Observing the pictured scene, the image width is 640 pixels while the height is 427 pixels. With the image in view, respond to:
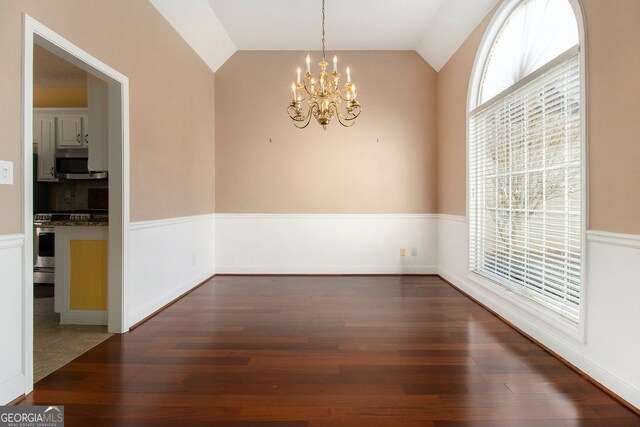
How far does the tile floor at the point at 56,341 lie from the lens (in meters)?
2.43

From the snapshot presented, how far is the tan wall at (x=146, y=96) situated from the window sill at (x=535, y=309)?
11.2 ft

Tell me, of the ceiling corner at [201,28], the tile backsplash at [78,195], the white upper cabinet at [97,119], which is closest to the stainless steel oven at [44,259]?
the tile backsplash at [78,195]

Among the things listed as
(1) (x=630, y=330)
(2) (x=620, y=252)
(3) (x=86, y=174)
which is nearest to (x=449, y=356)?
(1) (x=630, y=330)

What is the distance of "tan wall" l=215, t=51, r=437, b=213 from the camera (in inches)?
211

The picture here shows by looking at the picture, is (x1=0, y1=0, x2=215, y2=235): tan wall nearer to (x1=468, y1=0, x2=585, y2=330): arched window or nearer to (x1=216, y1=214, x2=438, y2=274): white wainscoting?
(x1=216, y1=214, x2=438, y2=274): white wainscoting

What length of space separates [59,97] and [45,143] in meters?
0.76

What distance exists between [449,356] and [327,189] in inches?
128

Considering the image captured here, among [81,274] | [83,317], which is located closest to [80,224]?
[81,274]

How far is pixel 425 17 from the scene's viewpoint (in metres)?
4.43

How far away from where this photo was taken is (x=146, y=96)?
3.38 metres

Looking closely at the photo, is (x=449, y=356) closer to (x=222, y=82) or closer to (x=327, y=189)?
(x=327, y=189)

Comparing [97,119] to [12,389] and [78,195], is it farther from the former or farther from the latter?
[78,195]

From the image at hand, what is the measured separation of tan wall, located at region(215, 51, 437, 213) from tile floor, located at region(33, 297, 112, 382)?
2731 millimetres
